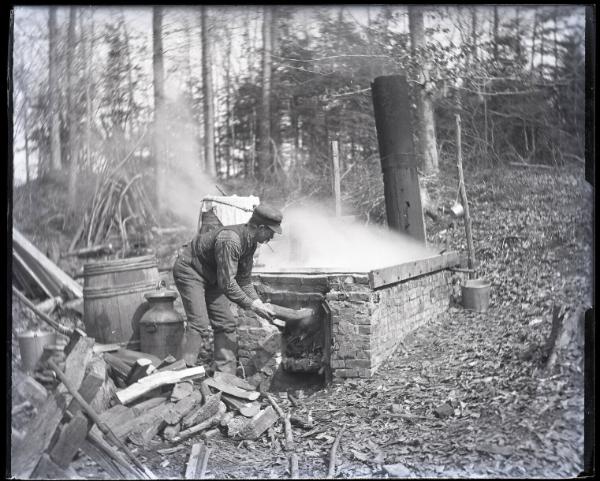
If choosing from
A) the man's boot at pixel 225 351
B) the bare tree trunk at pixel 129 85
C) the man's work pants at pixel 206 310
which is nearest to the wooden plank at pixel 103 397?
the man's work pants at pixel 206 310

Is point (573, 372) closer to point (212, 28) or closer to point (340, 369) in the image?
point (340, 369)

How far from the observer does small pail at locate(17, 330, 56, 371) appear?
483cm

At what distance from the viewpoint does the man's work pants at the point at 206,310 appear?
5.67m

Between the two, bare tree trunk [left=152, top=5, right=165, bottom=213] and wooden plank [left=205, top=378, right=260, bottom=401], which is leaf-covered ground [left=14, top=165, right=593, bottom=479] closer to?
wooden plank [left=205, top=378, right=260, bottom=401]

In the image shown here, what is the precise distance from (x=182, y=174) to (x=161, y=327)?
16.5 ft

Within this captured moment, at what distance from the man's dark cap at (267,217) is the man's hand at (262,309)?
78cm

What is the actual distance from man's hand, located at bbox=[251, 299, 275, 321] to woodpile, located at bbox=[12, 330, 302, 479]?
0.70 m

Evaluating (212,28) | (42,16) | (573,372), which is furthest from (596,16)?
(42,16)

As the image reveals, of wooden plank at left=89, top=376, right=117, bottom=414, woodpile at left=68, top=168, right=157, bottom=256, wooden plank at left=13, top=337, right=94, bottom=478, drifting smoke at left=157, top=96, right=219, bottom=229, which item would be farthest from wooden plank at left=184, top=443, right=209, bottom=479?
drifting smoke at left=157, top=96, right=219, bottom=229

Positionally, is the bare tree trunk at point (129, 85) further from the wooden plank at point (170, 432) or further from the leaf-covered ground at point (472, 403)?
the leaf-covered ground at point (472, 403)

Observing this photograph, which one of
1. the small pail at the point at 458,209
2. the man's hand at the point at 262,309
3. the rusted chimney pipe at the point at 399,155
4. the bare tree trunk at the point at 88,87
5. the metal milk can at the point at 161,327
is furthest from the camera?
the small pail at the point at 458,209

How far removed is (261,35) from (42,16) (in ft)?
8.62

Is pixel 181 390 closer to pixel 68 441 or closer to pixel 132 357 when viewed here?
pixel 132 357

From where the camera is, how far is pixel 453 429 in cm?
444
